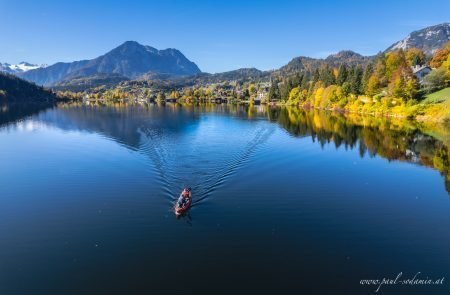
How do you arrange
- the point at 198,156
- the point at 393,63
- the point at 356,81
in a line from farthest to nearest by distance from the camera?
the point at 356,81, the point at 393,63, the point at 198,156

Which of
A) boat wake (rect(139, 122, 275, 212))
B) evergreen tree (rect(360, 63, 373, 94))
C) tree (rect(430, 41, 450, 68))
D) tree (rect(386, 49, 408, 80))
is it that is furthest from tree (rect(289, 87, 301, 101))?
boat wake (rect(139, 122, 275, 212))

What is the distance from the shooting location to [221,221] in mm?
27016

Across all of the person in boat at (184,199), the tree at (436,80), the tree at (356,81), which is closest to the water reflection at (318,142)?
the person in boat at (184,199)

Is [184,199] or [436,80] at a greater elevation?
[436,80]

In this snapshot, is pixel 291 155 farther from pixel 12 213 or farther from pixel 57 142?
pixel 57 142

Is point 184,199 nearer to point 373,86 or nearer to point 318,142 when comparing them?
point 318,142

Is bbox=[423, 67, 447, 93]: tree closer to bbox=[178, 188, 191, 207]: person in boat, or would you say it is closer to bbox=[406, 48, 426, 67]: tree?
bbox=[406, 48, 426, 67]: tree

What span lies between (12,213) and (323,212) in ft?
87.1

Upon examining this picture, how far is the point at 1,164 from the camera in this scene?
Result: 45.9 meters

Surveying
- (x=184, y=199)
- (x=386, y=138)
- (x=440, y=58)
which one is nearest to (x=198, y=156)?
(x=184, y=199)

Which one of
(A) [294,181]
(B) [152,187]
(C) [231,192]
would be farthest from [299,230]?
(B) [152,187]

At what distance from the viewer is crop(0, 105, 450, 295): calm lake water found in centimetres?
1962

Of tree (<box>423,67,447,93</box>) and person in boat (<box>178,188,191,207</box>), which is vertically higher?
tree (<box>423,67,447,93</box>)

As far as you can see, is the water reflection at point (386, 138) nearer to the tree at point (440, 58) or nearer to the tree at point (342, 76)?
the tree at point (342, 76)
